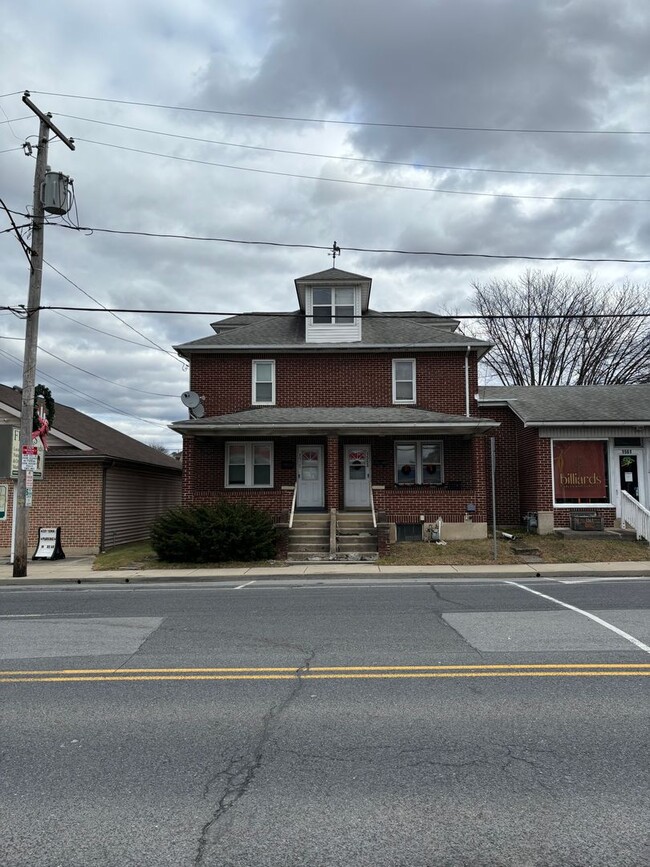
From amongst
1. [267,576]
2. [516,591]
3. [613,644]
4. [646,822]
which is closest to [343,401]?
[267,576]

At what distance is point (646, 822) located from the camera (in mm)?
3654

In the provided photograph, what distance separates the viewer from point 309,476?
22.4m

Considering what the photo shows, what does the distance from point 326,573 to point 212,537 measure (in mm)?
3655

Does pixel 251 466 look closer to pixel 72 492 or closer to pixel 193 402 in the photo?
pixel 193 402

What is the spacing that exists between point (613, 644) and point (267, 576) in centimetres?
912

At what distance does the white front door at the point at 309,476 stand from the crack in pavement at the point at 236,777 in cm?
1662

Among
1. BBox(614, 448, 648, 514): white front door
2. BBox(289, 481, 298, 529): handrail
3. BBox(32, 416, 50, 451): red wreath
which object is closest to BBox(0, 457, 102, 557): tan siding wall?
BBox(32, 416, 50, 451): red wreath

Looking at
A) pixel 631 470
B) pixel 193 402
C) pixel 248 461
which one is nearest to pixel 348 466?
pixel 248 461

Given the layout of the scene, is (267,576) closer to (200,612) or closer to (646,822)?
(200,612)

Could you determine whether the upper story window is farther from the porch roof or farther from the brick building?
the porch roof

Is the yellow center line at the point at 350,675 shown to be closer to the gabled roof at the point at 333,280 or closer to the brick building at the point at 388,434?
the brick building at the point at 388,434

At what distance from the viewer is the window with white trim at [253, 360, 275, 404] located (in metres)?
22.8

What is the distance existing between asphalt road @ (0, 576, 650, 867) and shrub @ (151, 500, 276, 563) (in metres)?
8.34

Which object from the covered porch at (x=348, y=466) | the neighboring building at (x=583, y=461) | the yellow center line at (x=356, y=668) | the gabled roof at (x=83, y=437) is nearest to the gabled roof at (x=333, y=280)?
the covered porch at (x=348, y=466)
